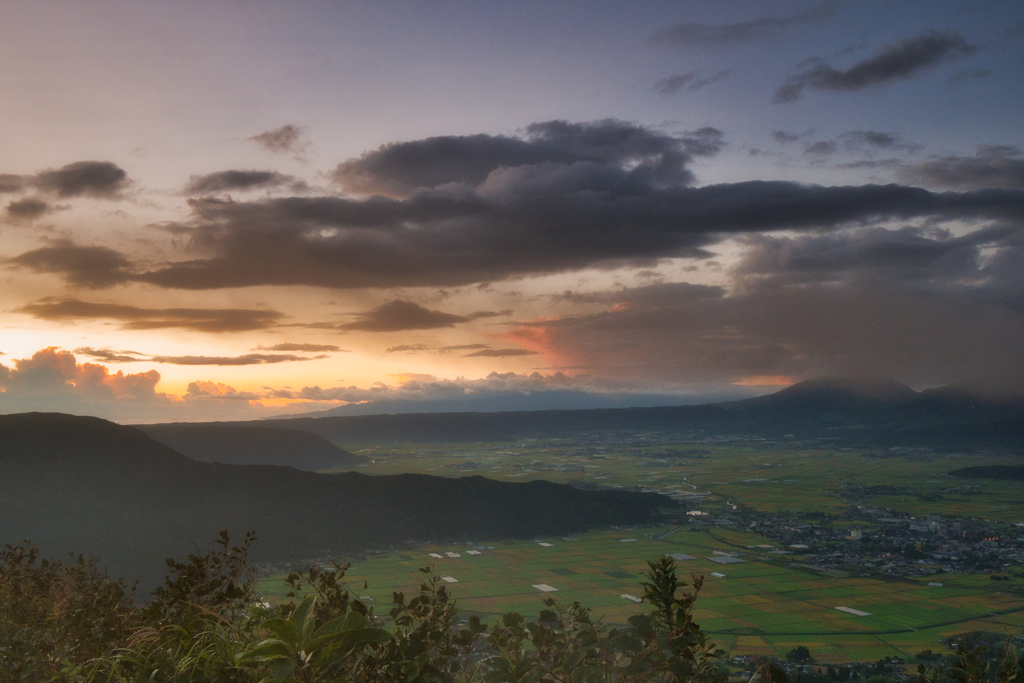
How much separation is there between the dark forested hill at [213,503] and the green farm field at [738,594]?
510 inches

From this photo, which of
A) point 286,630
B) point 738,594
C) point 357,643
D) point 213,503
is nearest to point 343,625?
point 357,643

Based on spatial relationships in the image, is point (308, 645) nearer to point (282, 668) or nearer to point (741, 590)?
point (282, 668)

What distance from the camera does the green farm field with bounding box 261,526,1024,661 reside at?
64.8 metres

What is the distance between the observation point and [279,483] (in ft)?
405

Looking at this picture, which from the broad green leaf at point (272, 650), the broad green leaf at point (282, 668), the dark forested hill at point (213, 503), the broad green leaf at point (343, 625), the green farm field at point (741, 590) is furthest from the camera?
the dark forested hill at point (213, 503)

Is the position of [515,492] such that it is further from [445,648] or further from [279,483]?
[445,648]

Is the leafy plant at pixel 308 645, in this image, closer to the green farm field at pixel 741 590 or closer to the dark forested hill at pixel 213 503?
the green farm field at pixel 741 590

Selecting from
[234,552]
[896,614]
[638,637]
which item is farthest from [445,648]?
[896,614]

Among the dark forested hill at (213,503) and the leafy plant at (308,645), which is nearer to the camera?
the leafy plant at (308,645)

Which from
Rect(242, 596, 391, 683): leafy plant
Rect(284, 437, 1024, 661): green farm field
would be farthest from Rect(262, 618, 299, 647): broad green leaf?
Rect(284, 437, 1024, 661): green farm field

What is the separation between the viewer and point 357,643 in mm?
3158

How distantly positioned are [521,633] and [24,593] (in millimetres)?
6423

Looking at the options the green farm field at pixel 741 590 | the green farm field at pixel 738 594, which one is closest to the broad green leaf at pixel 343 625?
the green farm field at pixel 741 590

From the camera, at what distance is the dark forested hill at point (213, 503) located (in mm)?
83500
